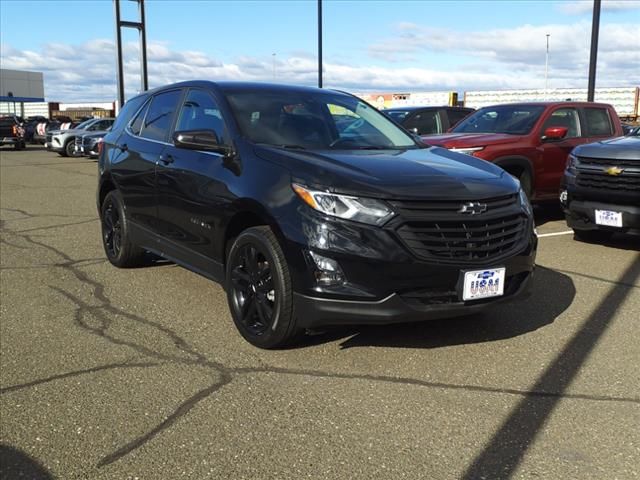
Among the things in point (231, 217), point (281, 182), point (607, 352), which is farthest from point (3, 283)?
point (607, 352)

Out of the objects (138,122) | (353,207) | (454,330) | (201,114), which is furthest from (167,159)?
(454,330)

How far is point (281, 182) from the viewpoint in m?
3.98

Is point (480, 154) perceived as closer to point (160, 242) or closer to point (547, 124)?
point (547, 124)

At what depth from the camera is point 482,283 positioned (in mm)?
3918

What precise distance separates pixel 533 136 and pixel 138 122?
216 inches

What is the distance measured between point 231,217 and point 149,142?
1.75 m

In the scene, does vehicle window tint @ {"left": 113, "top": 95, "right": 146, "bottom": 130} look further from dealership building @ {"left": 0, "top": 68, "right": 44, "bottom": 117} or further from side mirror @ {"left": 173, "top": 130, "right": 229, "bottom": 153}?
dealership building @ {"left": 0, "top": 68, "right": 44, "bottom": 117}

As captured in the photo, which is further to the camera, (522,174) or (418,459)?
(522,174)

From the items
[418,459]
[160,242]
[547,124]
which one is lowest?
[418,459]

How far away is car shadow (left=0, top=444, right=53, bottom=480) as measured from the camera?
2775mm

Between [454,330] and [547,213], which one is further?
[547,213]

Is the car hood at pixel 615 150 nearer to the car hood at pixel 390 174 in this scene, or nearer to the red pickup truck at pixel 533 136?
the red pickup truck at pixel 533 136

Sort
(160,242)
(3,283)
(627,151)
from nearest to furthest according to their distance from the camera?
(160,242) → (3,283) → (627,151)

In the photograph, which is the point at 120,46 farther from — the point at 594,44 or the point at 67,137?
the point at 594,44
